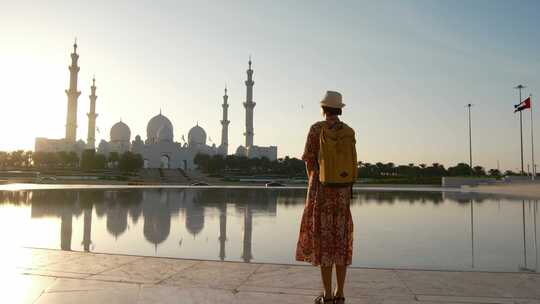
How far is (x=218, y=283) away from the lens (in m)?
4.18

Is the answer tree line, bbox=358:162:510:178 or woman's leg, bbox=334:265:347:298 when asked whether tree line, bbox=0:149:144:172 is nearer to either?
tree line, bbox=358:162:510:178

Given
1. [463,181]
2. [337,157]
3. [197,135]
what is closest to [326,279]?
[337,157]

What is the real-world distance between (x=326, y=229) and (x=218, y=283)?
4.19 feet

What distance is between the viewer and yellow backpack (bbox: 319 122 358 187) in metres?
3.57

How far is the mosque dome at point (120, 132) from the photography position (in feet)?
272

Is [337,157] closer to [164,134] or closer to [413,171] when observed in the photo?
[413,171]

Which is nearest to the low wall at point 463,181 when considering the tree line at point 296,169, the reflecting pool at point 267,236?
the tree line at point 296,169

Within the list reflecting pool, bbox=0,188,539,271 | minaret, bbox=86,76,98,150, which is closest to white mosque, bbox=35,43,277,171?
minaret, bbox=86,76,98,150

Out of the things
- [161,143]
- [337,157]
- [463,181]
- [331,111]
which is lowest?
[463,181]

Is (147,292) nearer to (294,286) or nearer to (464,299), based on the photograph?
(294,286)

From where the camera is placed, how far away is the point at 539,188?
25.8m

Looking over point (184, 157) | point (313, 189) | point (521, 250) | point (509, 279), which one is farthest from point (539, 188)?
point (184, 157)

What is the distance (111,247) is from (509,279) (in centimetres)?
522

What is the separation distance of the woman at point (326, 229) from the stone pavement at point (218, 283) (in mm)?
339
